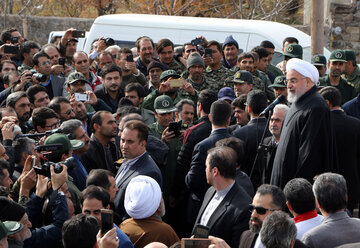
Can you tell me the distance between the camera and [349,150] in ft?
24.0

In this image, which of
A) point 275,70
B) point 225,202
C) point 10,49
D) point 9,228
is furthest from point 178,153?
point 10,49

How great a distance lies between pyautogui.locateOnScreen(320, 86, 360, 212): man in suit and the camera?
23.7ft

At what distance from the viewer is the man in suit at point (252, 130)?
7207 mm

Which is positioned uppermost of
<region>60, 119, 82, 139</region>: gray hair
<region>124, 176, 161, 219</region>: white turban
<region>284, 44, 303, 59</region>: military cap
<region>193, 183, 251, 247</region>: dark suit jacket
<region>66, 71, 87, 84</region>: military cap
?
<region>284, 44, 303, 59</region>: military cap

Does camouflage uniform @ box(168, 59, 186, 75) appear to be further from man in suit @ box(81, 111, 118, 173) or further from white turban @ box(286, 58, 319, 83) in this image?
white turban @ box(286, 58, 319, 83)

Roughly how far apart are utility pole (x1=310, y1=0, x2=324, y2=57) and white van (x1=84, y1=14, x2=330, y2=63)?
1.68ft

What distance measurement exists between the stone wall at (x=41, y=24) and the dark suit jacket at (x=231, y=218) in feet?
45.9

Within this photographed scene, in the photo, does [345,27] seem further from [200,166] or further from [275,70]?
[200,166]

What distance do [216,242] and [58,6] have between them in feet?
71.6

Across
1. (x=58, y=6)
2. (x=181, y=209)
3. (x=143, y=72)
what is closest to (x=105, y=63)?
(x=143, y=72)

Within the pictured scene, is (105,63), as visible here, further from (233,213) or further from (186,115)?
(233,213)

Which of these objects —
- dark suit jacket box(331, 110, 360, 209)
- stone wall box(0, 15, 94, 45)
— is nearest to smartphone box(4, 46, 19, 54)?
dark suit jacket box(331, 110, 360, 209)

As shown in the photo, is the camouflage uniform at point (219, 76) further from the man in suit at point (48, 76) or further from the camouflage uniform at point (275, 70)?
the man in suit at point (48, 76)

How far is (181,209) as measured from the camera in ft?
24.5
